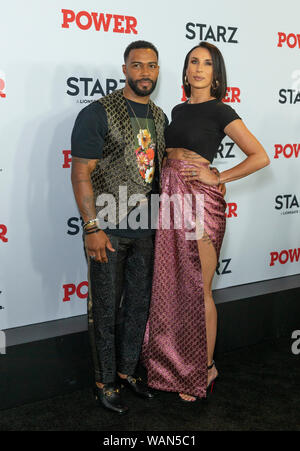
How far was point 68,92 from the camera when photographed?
2447 millimetres

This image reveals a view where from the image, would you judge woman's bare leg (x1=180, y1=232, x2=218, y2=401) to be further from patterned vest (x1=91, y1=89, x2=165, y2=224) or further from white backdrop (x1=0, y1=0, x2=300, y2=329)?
white backdrop (x1=0, y1=0, x2=300, y2=329)

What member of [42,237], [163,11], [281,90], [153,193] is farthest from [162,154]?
[281,90]

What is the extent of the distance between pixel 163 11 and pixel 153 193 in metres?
1.10

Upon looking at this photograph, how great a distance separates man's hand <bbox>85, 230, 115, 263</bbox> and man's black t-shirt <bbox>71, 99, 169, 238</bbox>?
9cm

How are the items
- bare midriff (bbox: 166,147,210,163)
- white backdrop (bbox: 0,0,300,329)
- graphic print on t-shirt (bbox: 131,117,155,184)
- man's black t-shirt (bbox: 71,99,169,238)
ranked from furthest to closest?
1. white backdrop (bbox: 0,0,300,329)
2. bare midriff (bbox: 166,147,210,163)
3. graphic print on t-shirt (bbox: 131,117,155,184)
4. man's black t-shirt (bbox: 71,99,169,238)

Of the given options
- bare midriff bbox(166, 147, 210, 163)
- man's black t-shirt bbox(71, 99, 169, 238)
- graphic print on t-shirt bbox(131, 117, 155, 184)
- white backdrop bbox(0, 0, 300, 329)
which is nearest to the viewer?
man's black t-shirt bbox(71, 99, 169, 238)

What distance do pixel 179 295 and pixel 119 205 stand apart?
51cm

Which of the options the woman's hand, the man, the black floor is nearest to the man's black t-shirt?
the man

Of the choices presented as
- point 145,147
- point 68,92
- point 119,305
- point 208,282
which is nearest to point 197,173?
point 145,147

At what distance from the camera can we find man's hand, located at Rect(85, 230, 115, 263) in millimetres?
1975

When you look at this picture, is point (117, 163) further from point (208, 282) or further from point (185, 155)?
point (208, 282)

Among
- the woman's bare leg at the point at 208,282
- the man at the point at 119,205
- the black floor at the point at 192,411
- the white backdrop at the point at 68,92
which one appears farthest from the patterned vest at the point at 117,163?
the black floor at the point at 192,411
